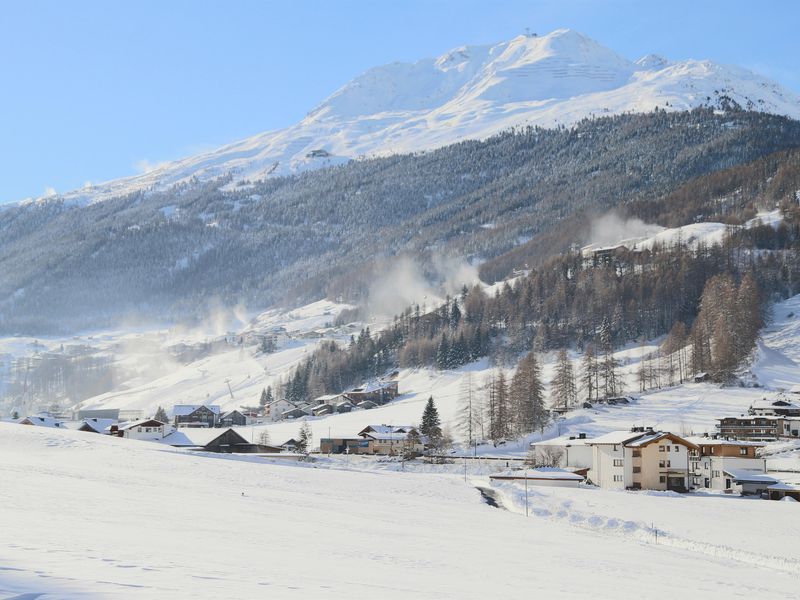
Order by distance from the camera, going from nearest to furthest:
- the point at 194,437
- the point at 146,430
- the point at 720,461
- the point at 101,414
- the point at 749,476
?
1. the point at 749,476
2. the point at 720,461
3. the point at 194,437
4. the point at 146,430
5. the point at 101,414

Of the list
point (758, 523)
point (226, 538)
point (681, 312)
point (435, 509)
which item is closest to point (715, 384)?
point (681, 312)

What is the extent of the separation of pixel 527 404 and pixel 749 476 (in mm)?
32621

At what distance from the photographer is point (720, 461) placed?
236ft

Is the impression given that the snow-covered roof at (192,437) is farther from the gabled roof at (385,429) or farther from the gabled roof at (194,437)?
the gabled roof at (385,429)

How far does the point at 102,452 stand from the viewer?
52.6m

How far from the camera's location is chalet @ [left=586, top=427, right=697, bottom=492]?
6900 cm

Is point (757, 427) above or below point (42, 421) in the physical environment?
above

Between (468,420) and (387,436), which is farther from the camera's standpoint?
(468,420)

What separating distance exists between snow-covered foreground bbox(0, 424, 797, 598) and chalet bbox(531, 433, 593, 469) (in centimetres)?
2667

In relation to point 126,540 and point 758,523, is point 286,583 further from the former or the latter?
point 758,523

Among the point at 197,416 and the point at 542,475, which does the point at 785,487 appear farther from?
the point at 197,416

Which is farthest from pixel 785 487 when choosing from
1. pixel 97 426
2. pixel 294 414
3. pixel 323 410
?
pixel 294 414

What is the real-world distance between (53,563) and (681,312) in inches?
5542

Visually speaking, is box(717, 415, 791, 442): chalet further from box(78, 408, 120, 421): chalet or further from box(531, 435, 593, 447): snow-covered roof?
box(78, 408, 120, 421): chalet
